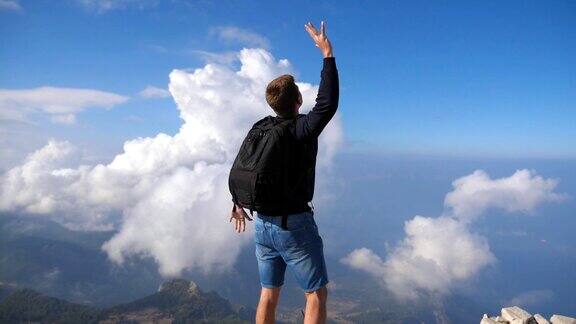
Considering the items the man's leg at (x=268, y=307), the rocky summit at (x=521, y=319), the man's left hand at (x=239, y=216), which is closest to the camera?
the man's left hand at (x=239, y=216)

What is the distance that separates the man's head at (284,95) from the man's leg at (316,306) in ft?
9.46

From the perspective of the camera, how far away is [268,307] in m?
7.54

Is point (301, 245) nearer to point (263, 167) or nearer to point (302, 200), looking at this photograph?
point (302, 200)

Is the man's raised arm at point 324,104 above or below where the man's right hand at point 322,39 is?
→ below

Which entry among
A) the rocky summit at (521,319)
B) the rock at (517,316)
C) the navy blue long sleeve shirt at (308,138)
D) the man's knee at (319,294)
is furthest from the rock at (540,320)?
the navy blue long sleeve shirt at (308,138)

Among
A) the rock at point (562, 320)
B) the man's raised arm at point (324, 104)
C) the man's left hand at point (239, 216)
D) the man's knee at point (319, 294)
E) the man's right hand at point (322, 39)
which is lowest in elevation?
the rock at point (562, 320)

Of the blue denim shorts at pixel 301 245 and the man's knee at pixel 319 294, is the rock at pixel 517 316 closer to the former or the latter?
the man's knee at pixel 319 294

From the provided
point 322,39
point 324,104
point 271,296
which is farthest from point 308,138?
→ point 271,296

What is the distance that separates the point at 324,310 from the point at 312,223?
148cm

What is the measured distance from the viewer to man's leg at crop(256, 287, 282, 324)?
7551 mm

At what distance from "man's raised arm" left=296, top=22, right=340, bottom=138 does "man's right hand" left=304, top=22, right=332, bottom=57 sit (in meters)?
0.02

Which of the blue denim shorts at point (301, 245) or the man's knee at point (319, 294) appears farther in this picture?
the man's knee at point (319, 294)

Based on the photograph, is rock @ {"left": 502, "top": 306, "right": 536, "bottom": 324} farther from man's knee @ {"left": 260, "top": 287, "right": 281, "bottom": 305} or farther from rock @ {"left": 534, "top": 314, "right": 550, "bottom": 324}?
man's knee @ {"left": 260, "top": 287, "right": 281, "bottom": 305}

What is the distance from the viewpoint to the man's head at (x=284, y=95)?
6.41 metres
